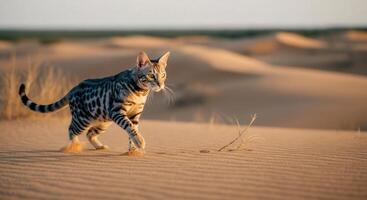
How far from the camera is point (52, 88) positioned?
32.6 ft

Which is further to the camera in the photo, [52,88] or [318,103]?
[318,103]

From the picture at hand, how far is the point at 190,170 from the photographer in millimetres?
5168

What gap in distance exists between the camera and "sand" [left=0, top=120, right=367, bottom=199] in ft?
14.7

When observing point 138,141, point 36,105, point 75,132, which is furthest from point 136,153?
point 36,105

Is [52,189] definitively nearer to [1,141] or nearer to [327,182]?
[327,182]

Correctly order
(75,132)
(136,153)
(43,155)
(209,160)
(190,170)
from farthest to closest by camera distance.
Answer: (75,132) → (43,155) → (136,153) → (209,160) → (190,170)

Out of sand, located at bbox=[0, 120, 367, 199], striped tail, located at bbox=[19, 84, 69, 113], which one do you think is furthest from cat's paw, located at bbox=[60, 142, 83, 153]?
striped tail, located at bbox=[19, 84, 69, 113]

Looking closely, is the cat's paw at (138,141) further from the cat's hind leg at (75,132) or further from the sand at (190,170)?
the cat's hind leg at (75,132)

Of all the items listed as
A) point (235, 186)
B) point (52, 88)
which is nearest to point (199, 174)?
point (235, 186)

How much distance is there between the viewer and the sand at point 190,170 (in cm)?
447

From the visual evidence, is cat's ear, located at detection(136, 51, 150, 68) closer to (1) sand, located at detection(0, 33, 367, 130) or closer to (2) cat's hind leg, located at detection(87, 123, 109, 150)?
(2) cat's hind leg, located at detection(87, 123, 109, 150)

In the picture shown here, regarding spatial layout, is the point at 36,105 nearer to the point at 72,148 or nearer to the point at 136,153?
the point at 72,148

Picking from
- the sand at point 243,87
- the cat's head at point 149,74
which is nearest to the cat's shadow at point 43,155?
the cat's head at point 149,74

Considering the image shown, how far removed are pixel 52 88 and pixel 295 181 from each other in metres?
6.25
